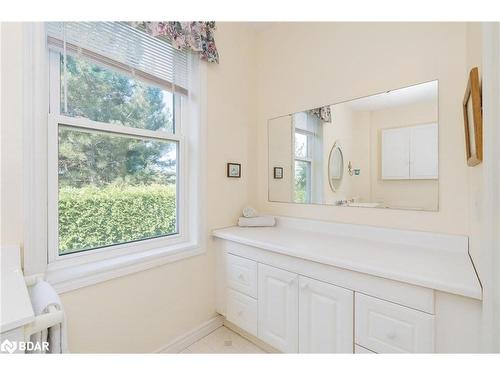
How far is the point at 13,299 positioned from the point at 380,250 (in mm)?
1544

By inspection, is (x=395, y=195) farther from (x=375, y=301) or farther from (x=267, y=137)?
(x=267, y=137)

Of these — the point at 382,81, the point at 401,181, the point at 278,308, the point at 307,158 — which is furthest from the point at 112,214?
the point at 382,81

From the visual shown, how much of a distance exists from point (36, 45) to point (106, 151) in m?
0.56

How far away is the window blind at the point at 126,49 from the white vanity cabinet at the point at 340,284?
1214 millimetres

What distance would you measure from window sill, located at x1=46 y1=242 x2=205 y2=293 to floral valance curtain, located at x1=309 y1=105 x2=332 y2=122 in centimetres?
141

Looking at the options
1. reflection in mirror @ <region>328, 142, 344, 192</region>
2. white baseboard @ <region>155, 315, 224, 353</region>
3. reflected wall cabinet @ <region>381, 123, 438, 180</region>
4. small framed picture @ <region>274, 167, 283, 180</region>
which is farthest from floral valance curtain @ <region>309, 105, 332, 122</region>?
white baseboard @ <region>155, 315, 224, 353</region>

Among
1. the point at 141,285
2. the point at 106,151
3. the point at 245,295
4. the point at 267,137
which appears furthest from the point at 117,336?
the point at 267,137

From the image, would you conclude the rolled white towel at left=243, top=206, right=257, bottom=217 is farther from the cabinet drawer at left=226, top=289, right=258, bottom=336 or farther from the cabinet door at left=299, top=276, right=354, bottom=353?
the cabinet door at left=299, top=276, right=354, bottom=353

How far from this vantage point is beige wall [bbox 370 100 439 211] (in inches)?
54.8

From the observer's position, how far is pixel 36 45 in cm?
108

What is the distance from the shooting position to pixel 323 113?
1.85 m

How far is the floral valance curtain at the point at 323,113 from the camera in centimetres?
182

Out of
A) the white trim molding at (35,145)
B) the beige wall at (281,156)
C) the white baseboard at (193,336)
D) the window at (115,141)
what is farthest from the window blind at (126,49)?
the white baseboard at (193,336)

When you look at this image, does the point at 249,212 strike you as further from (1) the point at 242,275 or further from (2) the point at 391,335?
(2) the point at 391,335
